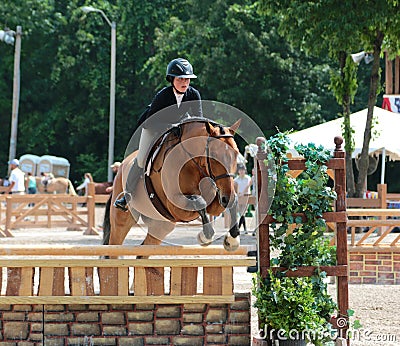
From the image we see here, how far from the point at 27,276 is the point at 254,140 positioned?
2480 millimetres

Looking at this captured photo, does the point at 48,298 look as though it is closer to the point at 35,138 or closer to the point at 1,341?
the point at 1,341

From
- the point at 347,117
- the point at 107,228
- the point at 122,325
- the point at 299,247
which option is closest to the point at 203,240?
the point at 299,247

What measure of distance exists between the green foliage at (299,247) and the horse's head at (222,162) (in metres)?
0.51

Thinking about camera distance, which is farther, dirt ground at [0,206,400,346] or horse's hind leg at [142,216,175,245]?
horse's hind leg at [142,216,175,245]

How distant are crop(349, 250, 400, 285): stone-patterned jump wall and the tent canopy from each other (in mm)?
7108

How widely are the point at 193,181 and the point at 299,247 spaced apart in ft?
4.43

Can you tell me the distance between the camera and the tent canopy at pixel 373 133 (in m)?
19.8

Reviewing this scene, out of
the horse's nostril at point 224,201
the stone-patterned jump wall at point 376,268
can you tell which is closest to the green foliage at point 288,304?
the horse's nostril at point 224,201

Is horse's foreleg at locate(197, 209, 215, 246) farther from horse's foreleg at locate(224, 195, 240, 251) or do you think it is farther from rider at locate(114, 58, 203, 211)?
rider at locate(114, 58, 203, 211)

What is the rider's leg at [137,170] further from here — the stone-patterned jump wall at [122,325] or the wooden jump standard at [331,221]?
the stone-patterned jump wall at [122,325]

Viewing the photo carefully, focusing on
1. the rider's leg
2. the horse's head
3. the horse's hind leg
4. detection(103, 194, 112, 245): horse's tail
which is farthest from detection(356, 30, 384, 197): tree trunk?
the horse's head

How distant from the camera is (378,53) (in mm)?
20484

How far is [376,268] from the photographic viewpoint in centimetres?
1241

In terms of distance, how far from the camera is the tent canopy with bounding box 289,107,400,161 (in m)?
19.8
